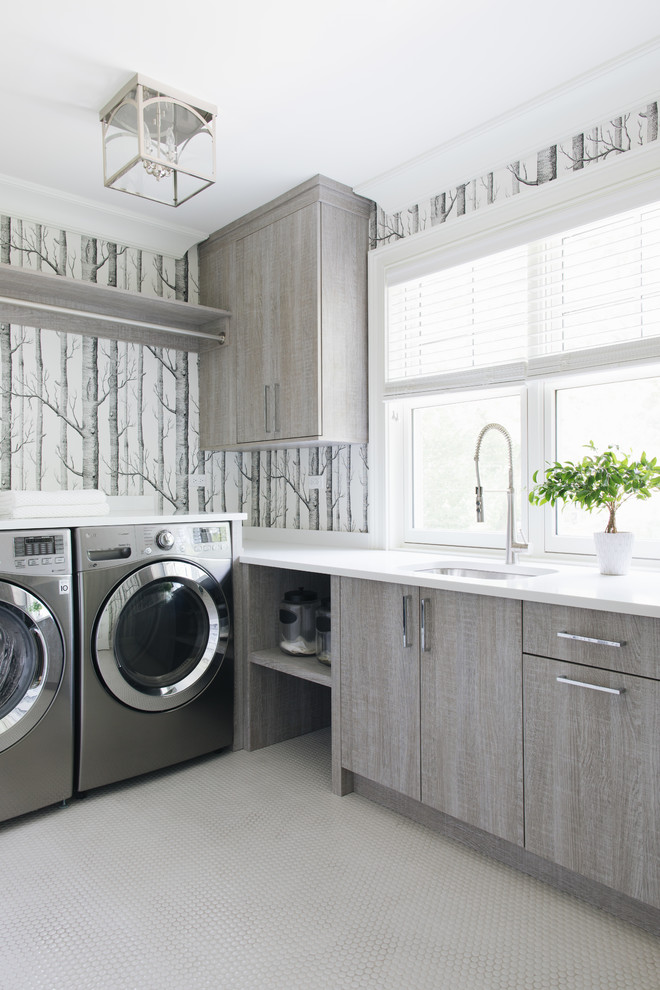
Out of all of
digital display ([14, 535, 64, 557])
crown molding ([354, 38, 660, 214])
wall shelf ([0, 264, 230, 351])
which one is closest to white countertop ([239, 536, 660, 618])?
digital display ([14, 535, 64, 557])

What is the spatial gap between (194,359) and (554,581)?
2.28 meters

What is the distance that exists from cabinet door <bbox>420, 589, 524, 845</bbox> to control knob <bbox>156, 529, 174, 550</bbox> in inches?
39.6

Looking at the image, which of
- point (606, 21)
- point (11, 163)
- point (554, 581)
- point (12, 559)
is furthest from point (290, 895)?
point (11, 163)

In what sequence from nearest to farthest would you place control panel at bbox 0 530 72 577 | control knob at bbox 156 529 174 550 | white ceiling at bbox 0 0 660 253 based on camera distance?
white ceiling at bbox 0 0 660 253 → control panel at bbox 0 530 72 577 → control knob at bbox 156 529 174 550

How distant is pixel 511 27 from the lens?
1.81 meters

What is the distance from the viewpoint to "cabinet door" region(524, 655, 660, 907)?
1509 mm

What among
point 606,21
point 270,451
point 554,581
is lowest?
point 554,581

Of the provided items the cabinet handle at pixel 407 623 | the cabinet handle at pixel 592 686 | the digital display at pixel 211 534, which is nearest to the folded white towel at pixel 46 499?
the digital display at pixel 211 534

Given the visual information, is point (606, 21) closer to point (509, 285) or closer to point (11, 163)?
point (509, 285)

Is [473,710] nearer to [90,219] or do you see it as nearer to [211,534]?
[211,534]

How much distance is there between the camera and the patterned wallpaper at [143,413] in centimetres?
280

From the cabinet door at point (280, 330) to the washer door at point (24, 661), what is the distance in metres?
1.26

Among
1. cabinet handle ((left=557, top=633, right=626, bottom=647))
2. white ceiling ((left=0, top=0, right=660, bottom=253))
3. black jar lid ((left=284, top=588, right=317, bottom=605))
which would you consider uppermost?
white ceiling ((left=0, top=0, right=660, bottom=253))

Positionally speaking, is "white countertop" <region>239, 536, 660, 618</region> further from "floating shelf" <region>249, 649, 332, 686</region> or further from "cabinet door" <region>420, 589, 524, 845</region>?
"floating shelf" <region>249, 649, 332, 686</region>
